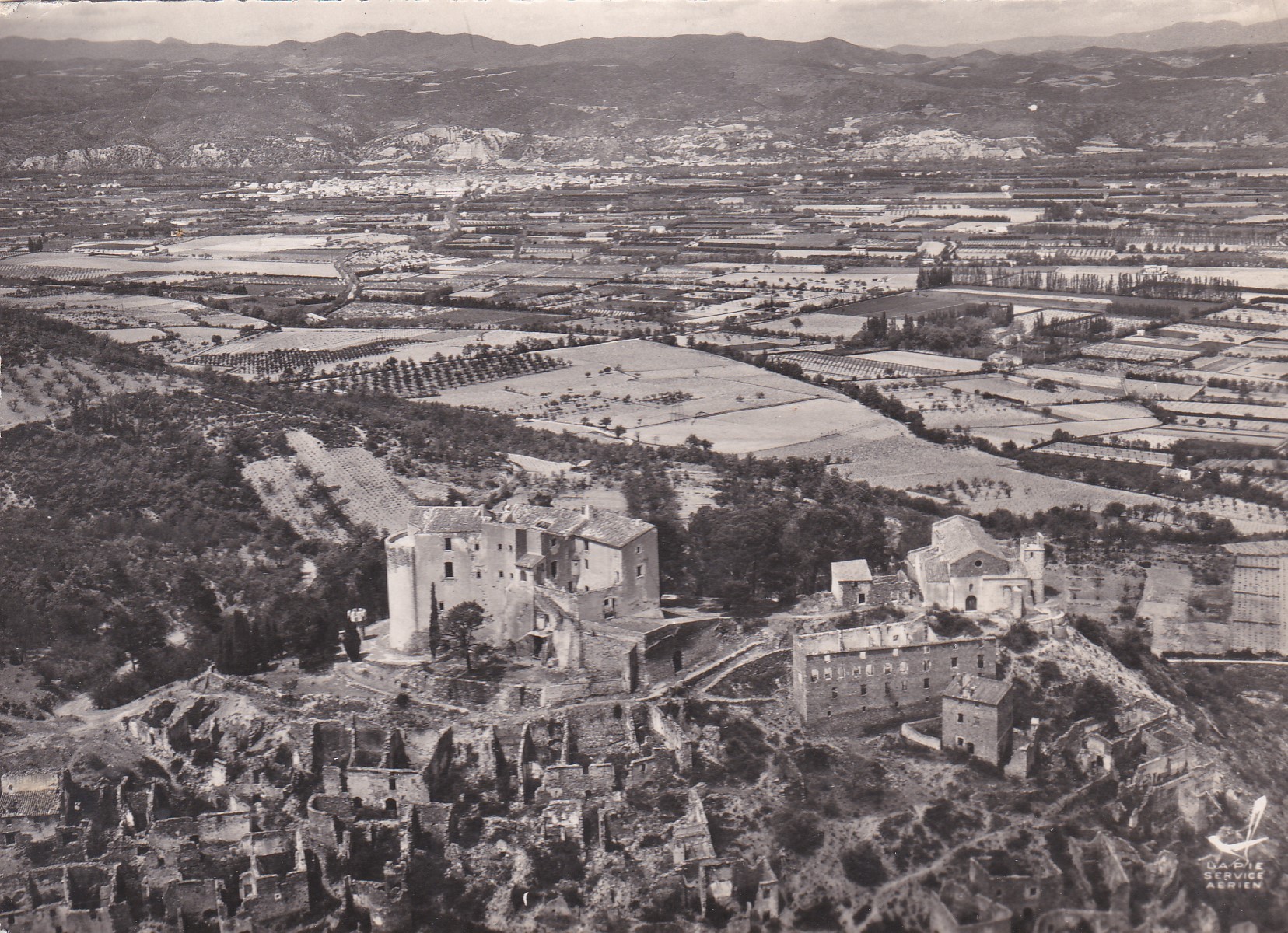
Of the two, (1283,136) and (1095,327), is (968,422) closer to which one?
(1095,327)

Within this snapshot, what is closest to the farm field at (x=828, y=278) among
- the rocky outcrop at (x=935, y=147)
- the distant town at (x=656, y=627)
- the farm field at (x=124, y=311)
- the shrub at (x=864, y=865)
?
the distant town at (x=656, y=627)

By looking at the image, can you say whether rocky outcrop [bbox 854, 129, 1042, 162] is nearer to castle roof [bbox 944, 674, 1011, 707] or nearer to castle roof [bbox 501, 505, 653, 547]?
castle roof [bbox 501, 505, 653, 547]

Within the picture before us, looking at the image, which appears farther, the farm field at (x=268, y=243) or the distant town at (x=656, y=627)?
the farm field at (x=268, y=243)

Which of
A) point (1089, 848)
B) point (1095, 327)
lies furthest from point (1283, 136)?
point (1089, 848)

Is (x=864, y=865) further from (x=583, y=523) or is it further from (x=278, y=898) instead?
(x=583, y=523)

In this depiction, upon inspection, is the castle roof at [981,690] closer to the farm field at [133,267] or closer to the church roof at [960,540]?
the church roof at [960,540]

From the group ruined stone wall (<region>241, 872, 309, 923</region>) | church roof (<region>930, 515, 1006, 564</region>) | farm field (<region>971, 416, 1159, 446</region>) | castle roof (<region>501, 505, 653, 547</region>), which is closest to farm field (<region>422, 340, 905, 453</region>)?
farm field (<region>971, 416, 1159, 446</region>)
